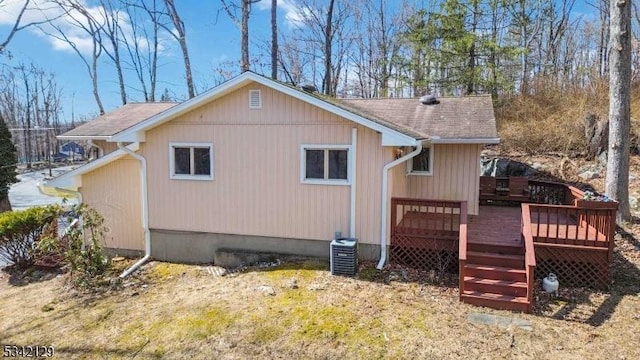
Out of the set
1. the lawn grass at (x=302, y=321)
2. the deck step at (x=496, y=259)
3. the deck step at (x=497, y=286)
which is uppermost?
the deck step at (x=496, y=259)

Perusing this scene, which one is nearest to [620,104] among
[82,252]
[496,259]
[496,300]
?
[496,259]

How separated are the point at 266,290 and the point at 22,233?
7117 mm

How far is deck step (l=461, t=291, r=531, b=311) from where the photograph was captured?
247 inches

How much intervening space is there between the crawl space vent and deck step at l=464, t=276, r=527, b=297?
2.14 meters

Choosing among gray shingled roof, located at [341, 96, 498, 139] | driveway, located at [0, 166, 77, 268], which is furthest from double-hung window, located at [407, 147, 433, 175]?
driveway, located at [0, 166, 77, 268]

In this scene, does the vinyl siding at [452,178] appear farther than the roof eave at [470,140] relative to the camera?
Yes

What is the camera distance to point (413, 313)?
6215 millimetres

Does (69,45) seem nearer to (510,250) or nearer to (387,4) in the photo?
(387,4)

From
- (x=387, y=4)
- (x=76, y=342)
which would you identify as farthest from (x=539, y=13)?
(x=76, y=342)

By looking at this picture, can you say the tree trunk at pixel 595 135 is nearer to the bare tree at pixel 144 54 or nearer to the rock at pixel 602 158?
the rock at pixel 602 158

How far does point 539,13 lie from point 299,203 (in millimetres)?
20322

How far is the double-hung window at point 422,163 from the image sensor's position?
33.7 feet

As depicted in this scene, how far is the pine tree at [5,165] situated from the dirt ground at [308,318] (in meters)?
8.74

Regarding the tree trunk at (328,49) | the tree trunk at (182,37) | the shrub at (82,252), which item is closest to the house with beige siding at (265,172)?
the shrub at (82,252)
